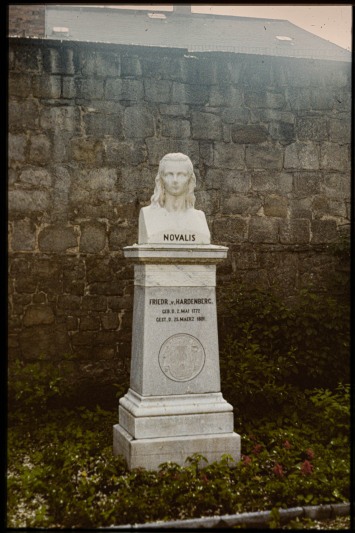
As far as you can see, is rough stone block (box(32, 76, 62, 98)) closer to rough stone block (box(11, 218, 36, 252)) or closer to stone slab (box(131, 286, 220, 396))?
rough stone block (box(11, 218, 36, 252))

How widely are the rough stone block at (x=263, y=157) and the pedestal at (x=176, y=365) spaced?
9.93ft

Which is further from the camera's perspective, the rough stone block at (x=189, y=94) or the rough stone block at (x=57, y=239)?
the rough stone block at (x=189, y=94)

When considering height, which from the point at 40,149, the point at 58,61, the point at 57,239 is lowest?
the point at 57,239

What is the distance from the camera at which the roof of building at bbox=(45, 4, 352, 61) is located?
766 cm

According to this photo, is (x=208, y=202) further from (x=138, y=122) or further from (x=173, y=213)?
(x=173, y=213)

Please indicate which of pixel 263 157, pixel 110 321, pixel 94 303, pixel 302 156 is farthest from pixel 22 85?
pixel 302 156

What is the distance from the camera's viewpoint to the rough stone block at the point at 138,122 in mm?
7281

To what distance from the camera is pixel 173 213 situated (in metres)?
5.09

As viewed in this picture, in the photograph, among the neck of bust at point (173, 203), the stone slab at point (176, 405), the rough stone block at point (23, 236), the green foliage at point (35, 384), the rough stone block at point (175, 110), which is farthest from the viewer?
the rough stone block at point (175, 110)

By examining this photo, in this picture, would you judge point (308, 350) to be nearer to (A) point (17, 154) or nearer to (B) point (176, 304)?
(B) point (176, 304)

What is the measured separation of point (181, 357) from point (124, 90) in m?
3.84

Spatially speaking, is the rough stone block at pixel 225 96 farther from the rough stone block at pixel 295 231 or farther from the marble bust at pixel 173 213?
the marble bust at pixel 173 213

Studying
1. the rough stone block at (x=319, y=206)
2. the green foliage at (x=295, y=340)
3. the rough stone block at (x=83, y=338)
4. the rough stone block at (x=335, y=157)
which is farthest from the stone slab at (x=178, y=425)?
the rough stone block at (x=335, y=157)

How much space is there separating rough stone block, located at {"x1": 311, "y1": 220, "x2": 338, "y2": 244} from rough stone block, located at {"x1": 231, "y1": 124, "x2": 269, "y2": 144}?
4.31ft
